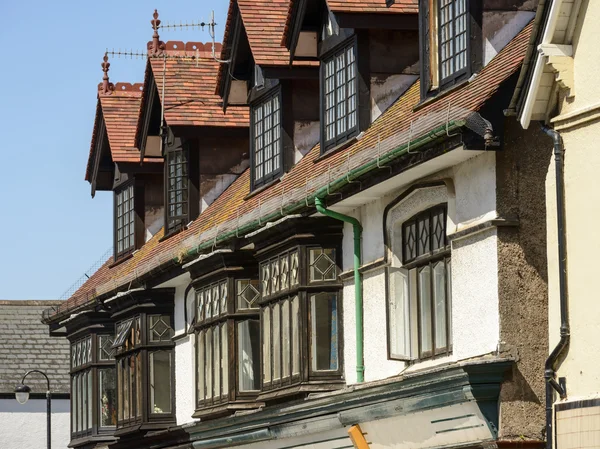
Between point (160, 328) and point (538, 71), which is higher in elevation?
point (538, 71)

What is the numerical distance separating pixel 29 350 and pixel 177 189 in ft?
72.8

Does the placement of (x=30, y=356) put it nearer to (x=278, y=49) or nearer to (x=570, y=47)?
(x=278, y=49)

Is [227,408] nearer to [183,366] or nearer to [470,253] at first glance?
[183,366]

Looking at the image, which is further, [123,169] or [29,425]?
[29,425]

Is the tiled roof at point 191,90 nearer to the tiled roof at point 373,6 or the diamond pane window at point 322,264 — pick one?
the tiled roof at point 373,6

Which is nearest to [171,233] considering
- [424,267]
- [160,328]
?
[160,328]

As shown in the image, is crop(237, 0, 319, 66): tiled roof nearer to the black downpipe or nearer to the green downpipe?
the green downpipe

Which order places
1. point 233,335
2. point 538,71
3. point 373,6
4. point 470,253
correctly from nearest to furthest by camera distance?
point 538,71 → point 470,253 → point 373,6 → point 233,335

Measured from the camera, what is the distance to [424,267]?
22438 mm

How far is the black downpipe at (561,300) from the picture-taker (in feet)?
60.0

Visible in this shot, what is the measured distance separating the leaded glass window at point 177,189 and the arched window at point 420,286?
471 inches

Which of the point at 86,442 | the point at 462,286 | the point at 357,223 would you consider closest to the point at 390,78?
the point at 357,223

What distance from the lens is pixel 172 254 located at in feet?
104

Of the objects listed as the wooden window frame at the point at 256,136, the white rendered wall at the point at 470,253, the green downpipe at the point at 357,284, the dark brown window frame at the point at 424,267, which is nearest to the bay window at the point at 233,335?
the wooden window frame at the point at 256,136
